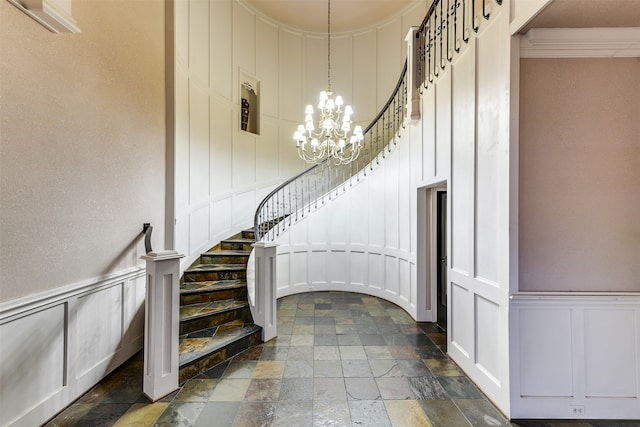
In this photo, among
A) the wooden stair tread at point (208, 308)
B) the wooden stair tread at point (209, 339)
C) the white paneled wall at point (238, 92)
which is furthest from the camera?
the white paneled wall at point (238, 92)

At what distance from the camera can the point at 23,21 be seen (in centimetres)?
183

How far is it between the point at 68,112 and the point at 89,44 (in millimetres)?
640

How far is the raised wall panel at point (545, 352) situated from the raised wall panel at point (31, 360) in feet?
11.0

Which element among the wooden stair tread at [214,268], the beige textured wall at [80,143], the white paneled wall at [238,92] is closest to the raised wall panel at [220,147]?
the white paneled wall at [238,92]

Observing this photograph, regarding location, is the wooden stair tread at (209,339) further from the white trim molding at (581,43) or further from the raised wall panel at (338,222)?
the white trim molding at (581,43)

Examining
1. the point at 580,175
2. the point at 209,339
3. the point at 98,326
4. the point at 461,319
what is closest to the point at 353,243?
the point at 461,319

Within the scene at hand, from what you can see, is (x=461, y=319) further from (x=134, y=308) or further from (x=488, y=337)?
(x=134, y=308)

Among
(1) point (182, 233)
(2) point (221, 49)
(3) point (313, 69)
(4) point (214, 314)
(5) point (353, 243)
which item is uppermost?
(3) point (313, 69)

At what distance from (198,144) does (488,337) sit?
4665mm

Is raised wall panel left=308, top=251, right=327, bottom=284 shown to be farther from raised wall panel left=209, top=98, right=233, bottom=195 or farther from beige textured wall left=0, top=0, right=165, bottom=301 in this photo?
beige textured wall left=0, top=0, right=165, bottom=301

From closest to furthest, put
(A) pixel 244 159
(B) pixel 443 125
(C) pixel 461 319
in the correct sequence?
1. (C) pixel 461 319
2. (B) pixel 443 125
3. (A) pixel 244 159

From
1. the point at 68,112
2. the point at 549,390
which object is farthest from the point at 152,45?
the point at 549,390

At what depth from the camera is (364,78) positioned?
7426 millimetres

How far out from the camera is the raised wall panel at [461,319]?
8.68 feet
